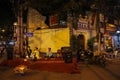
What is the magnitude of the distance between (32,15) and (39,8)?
2149 mm

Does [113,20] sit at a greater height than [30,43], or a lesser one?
greater

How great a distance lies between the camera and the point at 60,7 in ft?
92.1

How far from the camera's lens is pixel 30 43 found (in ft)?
107

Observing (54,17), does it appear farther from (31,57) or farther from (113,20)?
(113,20)

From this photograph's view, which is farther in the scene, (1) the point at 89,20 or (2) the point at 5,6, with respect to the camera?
(2) the point at 5,6

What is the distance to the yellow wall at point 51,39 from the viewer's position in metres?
29.1

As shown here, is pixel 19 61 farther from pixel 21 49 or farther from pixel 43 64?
pixel 21 49

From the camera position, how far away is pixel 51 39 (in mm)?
30484

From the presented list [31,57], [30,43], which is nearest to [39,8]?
[30,43]

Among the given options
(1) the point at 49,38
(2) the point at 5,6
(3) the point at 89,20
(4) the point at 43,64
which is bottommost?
(4) the point at 43,64

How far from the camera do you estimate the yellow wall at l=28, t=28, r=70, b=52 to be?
29125mm

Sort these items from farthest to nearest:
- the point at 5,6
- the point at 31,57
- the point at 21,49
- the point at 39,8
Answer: the point at 5,6
the point at 39,8
the point at 21,49
the point at 31,57

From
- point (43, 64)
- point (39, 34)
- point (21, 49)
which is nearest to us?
point (43, 64)

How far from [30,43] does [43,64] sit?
12.9 metres
